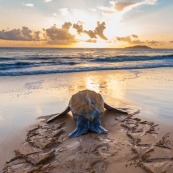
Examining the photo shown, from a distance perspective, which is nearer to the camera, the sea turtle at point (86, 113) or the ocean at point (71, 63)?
the sea turtle at point (86, 113)

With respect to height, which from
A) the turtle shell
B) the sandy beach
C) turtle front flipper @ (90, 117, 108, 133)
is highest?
the turtle shell

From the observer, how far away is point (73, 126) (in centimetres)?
545

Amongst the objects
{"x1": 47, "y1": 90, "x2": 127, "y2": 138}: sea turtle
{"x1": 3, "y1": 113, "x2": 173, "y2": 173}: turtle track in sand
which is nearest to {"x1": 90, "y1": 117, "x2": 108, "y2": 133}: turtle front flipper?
{"x1": 47, "y1": 90, "x2": 127, "y2": 138}: sea turtle

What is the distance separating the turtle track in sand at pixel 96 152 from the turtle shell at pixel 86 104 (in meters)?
0.41

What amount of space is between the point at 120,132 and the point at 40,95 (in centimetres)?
422

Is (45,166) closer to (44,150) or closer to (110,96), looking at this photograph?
(44,150)

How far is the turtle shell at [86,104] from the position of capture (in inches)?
202

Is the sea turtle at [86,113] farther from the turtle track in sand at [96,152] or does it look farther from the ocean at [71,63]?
the ocean at [71,63]

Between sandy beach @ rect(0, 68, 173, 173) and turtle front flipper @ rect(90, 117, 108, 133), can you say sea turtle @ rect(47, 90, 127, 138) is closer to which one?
turtle front flipper @ rect(90, 117, 108, 133)

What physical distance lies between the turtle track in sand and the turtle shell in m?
0.41

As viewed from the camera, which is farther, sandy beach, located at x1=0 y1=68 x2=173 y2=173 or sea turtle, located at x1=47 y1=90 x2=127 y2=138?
sea turtle, located at x1=47 y1=90 x2=127 y2=138

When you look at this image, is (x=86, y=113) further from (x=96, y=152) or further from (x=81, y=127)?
(x=96, y=152)

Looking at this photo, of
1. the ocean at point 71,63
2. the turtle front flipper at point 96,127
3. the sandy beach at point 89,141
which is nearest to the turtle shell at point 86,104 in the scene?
the turtle front flipper at point 96,127

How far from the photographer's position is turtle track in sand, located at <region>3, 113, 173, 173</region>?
11.8ft
